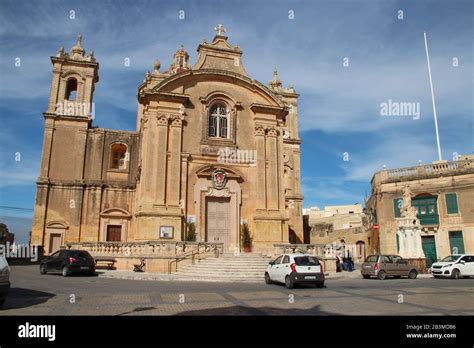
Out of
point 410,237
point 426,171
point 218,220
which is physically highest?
point 426,171

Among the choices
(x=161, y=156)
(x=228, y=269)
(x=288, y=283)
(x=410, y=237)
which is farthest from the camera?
(x=410, y=237)

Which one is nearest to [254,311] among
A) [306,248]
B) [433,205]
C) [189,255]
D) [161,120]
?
[189,255]

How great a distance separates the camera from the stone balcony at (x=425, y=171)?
32.1 m

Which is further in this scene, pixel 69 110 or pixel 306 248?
pixel 69 110

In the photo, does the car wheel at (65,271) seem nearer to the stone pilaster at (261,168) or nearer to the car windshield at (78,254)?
the car windshield at (78,254)

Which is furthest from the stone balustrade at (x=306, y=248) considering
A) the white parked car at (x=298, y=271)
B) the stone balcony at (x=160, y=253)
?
the white parked car at (x=298, y=271)

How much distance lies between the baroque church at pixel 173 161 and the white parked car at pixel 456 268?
378 inches

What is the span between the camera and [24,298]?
10812 millimetres

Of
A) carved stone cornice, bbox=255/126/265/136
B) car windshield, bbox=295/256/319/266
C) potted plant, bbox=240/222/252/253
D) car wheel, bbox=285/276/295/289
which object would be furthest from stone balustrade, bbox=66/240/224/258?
carved stone cornice, bbox=255/126/265/136

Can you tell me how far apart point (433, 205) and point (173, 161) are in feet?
73.0

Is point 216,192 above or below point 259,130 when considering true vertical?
below

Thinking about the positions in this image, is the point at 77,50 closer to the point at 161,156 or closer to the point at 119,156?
the point at 119,156
